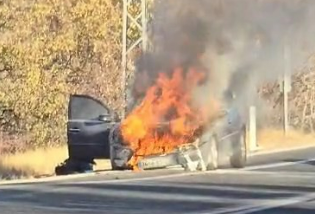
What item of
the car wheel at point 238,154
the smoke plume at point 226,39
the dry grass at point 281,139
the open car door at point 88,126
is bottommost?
the dry grass at point 281,139

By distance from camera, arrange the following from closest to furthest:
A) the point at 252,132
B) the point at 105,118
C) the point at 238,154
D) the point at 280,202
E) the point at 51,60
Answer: the point at 280,202 < the point at 105,118 < the point at 238,154 < the point at 252,132 < the point at 51,60

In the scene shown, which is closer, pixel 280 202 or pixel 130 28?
pixel 280 202

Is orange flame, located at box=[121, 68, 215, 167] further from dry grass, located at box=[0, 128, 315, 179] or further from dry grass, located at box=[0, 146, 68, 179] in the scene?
dry grass, located at box=[0, 146, 68, 179]

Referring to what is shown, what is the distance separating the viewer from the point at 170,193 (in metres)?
17.9

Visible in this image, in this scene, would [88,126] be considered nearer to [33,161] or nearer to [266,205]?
[266,205]

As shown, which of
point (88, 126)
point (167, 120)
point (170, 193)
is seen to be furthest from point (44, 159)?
point (170, 193)

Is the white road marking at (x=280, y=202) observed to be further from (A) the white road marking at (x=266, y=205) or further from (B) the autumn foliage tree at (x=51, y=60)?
(B) the autumn foliage tree at (x=51, y=60)

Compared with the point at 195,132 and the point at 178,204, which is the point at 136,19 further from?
the point at 178,204

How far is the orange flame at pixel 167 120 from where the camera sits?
23.0m

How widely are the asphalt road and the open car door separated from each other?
5.66 ft

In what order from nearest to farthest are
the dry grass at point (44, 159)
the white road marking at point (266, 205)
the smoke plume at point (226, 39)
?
→ 1. the white road marking at point (266, 205)
2. the smoke plume at point (226, 39)
3. the dry grass at point (44, 159)

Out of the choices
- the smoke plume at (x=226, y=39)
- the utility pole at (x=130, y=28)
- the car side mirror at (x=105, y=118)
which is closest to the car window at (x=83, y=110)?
the car side mirror at (x=105, y=118)

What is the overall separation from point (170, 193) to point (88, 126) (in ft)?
21.8

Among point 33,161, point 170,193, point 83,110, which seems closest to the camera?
Result: point 170,193
